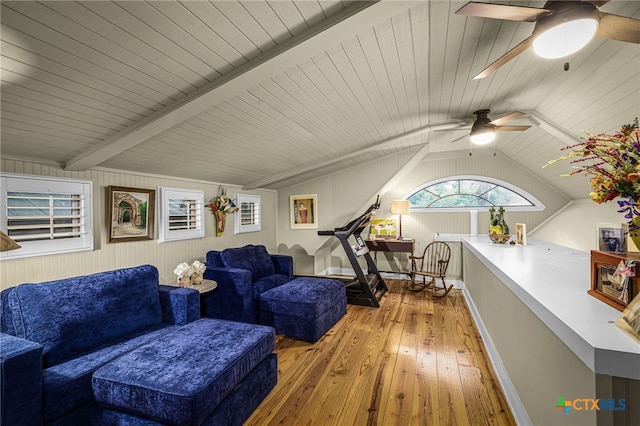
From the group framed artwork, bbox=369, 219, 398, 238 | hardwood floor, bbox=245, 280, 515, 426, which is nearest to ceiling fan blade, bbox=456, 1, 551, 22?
hardwood floor, bbox=245, 280, 515, 426

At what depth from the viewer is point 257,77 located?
6.31 feet

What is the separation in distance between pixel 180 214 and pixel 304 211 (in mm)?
2866

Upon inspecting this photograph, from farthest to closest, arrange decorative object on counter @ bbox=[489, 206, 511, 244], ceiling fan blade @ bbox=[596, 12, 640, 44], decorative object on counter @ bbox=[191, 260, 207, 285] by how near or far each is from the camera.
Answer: decorative object on counter @ bbox=[489, 206, 511, 244], decorative object on counter @ bbox=[191, 260, 207, 285], ceiling fan blade @ bbox=[596, 12, 640, 44]

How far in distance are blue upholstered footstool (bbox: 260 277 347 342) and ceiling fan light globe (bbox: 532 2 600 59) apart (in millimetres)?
2714

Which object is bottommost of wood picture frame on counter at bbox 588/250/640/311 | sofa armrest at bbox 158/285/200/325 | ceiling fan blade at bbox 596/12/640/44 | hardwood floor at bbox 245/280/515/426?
hardwood floor at bbox 245/280/515/426

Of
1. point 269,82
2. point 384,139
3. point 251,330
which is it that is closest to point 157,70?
point 269,82

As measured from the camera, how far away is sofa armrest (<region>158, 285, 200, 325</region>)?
242 centimetres

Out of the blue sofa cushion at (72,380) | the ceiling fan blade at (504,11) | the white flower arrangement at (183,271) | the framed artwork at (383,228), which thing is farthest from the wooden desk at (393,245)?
the blue sofa cushion at (72,380)

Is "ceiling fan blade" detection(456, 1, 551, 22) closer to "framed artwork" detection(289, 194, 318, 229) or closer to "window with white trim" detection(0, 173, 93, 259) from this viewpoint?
"window with white trim" detection(0, 173, 93, 259)

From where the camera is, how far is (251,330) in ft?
6.79

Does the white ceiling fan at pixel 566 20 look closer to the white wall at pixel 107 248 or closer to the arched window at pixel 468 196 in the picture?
the white wall at pixel 107 248

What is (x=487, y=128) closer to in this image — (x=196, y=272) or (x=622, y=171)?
(x=622, y=171)

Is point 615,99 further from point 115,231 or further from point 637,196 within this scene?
point 115,231

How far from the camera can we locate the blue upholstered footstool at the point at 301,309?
2.91m
